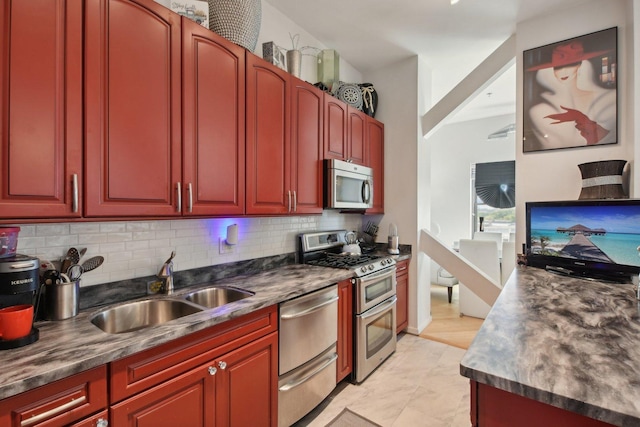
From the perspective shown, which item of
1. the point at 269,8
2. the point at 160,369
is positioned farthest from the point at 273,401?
the point at 269,8

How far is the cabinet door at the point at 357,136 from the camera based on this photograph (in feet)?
9.57

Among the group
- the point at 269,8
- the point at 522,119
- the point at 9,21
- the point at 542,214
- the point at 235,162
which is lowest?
the point at 542,214

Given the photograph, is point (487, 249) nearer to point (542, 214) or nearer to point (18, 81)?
point (542, 214)

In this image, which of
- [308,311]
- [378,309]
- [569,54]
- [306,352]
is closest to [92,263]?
[308,311]

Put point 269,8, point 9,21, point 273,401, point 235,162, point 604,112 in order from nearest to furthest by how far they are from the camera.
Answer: point 9,21 < point 273,401 < point 235,162 < point 604,112 < point 269,8

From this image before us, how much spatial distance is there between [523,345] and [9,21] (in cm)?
201

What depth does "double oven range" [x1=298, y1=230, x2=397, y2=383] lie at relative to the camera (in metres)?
2.38

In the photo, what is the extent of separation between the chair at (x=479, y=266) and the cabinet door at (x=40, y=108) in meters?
3.93

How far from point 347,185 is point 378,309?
3.71 ft

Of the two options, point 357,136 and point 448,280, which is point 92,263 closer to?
point 357,136

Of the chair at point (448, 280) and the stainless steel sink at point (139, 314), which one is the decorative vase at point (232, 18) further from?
the chair at point (448, 280)

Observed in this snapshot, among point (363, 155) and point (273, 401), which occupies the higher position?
point (363, 155)

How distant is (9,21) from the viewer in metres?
1.02

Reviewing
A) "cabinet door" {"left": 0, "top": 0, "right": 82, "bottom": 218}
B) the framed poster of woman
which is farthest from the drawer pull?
the framed poster of woman
